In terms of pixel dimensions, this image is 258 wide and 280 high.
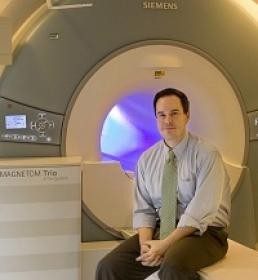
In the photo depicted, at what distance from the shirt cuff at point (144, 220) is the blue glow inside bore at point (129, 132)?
925 millimetres

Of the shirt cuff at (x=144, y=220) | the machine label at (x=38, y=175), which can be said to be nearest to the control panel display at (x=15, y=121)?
the machine label at (x=38, y=175)

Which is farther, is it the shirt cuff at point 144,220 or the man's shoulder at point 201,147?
the shirt cuff at point 144,220

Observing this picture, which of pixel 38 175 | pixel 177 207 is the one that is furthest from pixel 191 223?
pixel 38 175

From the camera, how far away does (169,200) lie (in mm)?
2154

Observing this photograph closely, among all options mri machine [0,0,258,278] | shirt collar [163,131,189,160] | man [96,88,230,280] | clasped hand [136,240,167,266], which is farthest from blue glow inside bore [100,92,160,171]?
clasped hand [136,240,167,266]

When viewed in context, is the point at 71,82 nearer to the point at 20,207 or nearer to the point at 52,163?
the point at 52,163

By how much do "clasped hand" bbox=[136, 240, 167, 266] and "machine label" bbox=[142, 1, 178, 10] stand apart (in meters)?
1.26

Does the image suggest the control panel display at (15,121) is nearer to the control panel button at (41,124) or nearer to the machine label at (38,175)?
the control panel button at (41,124)

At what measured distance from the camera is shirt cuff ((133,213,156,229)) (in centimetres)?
225

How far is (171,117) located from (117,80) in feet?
2.18

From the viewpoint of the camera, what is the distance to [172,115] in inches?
85.3

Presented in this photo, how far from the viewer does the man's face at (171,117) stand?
7.09ft

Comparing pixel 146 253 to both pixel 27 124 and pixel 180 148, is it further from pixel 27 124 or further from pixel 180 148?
pixel 27 124

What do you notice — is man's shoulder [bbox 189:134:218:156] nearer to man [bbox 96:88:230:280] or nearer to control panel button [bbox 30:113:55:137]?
man [bbox 96:88:230:280]
